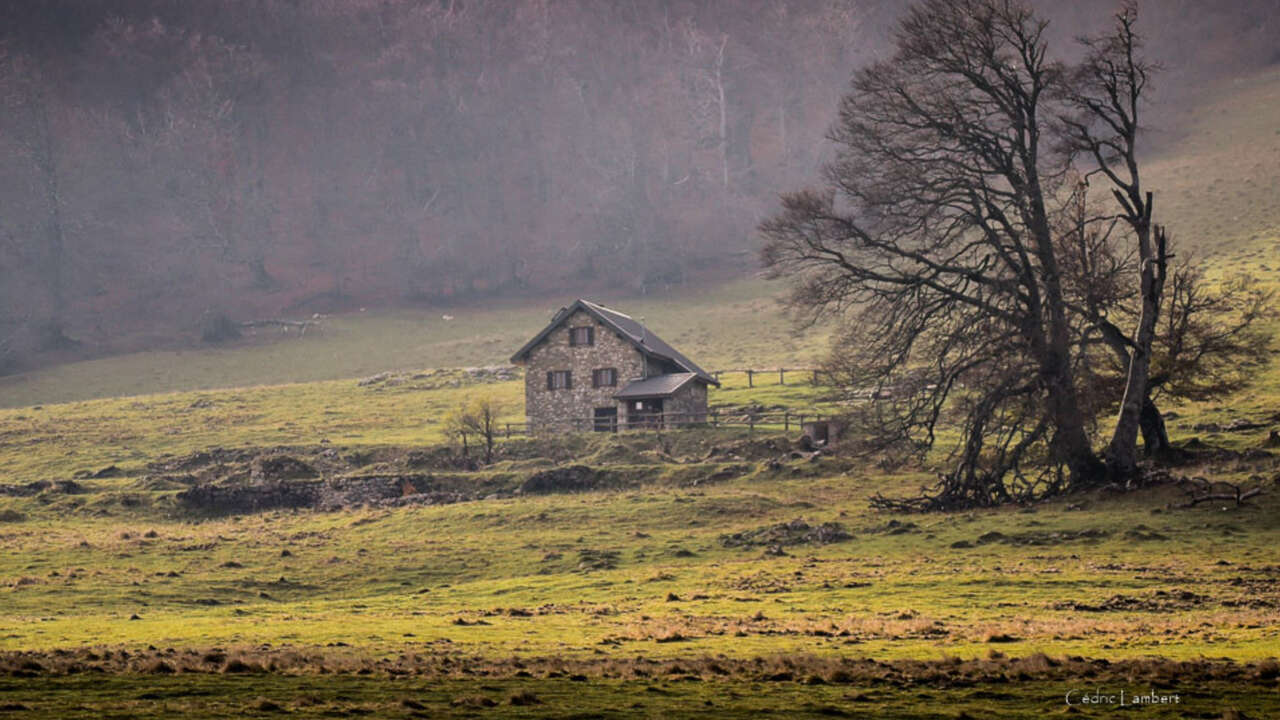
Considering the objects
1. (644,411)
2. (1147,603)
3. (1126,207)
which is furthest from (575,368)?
(1147,603)

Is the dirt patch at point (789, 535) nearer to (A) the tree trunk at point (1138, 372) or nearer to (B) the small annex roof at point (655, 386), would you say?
(A) the tree trunk at point (1138, 372)

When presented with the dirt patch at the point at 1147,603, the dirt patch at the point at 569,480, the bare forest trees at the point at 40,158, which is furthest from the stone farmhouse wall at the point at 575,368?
the bare forest trees at the point at 40,158

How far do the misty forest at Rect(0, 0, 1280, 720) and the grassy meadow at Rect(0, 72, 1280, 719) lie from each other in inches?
6.6

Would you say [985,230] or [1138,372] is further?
[985,230]

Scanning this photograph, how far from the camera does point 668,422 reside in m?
71.2

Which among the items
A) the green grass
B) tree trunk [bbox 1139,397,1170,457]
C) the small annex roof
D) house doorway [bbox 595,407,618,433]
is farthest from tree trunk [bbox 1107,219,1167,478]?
the green grass

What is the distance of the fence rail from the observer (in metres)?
68.4

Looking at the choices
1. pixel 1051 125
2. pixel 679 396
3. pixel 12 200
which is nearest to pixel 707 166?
pixel 12 200

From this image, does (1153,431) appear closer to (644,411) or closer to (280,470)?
(644,411)

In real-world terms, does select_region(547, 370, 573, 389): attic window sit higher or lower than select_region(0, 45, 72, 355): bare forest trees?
lower

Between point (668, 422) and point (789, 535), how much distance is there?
31676 millimetres

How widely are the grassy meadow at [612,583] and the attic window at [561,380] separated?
645 centimetres

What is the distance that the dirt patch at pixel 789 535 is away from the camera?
126ft
